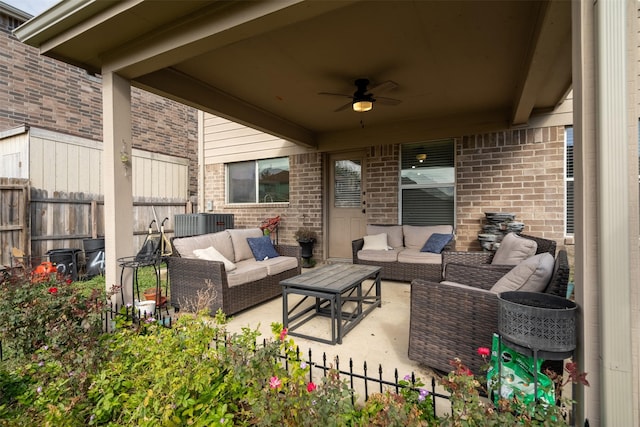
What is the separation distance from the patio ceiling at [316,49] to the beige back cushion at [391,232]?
2064 mm

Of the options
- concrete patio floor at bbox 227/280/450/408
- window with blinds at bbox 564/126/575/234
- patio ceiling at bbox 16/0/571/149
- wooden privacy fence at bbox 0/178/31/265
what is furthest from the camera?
window with blinds at bbox 564/126/575/234

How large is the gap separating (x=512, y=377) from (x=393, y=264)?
9.91 feet

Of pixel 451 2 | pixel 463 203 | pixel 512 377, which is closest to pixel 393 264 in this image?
pixel 463 203

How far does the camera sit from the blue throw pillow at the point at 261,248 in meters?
4.11

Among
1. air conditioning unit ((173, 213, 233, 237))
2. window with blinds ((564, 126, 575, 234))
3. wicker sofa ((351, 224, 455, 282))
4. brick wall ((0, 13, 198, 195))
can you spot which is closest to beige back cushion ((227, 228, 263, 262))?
wicker sofa ((351, 224, 455, 282))

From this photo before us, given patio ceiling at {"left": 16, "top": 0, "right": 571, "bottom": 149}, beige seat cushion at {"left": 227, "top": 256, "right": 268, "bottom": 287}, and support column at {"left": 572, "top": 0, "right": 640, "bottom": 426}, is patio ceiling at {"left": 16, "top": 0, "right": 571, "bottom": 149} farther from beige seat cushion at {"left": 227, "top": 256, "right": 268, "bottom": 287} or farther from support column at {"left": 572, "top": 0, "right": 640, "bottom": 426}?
beige seat cushion at {"left": 227, "top": 256, "right": 268, "bottom": 287}

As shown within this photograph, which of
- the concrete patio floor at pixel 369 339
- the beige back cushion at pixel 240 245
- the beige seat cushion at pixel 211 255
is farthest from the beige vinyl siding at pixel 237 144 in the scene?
the concrete patio floor at pixel 369 339

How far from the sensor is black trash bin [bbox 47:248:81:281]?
14.9 ft

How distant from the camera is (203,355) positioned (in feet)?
5.51

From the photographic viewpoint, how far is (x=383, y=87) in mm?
3771

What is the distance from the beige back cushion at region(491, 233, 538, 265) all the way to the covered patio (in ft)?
4.81

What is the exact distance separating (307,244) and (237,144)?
3.00 metres

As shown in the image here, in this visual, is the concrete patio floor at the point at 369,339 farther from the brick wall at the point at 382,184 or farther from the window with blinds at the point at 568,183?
the window with blinds at the point at 568,183

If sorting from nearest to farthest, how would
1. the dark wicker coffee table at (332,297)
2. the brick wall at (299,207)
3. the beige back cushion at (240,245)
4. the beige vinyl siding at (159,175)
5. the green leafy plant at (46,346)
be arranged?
the green leafy plant at (46,346), the dark wicker coffee table at (332,297), the beige back cushion at (240,245), the brick wall at (299,207), the beige vinyl siding at (159,175)
